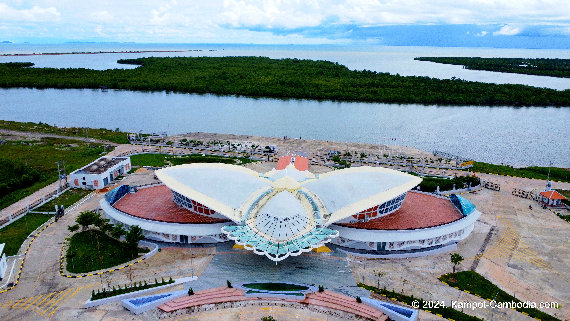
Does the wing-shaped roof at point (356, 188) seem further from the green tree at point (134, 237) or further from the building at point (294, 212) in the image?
the green tree at point (134, 237)

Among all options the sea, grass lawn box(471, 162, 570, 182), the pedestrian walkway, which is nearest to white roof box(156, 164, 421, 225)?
the pedestrian walkway

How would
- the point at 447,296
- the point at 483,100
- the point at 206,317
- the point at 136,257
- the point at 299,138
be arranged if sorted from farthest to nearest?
the point at 483,100 < the point at 299,138 < the point at 136,257 < the point at 447,296 < the point at 206,317

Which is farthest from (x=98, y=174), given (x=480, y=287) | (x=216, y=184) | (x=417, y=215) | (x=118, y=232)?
(x=480, y=287)

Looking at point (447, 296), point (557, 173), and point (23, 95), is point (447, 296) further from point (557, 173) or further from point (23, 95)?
point (23, 95)

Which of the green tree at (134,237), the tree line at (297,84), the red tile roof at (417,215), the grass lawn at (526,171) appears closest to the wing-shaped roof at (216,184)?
the green tree at (134,237)

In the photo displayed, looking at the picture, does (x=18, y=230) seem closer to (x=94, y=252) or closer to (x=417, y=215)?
(x=94, y=252)

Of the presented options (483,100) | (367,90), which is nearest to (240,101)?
(367,90)

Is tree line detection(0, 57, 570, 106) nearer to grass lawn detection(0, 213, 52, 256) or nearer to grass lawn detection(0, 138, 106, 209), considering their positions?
grass lawn detection(0, 138, 106, 209)
